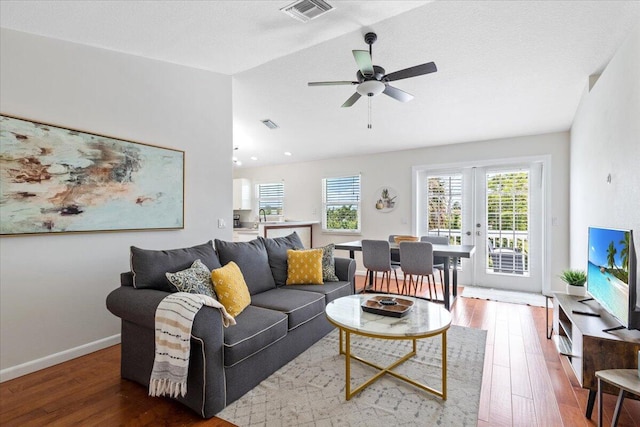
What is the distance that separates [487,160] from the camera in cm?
495

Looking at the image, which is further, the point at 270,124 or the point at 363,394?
the point at 270,124

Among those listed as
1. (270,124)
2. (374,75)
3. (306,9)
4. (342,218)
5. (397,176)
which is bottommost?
(342,218)

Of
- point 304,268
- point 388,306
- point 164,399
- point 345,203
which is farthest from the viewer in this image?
point 345,203

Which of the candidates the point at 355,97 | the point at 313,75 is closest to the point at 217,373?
the point at 355,97

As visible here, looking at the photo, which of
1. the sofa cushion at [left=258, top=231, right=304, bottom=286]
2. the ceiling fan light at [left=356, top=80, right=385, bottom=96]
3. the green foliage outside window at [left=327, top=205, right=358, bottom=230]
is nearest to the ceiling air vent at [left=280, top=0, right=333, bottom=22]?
the ceiling fan light at [left=356, top=80, right=385, bottom=96]

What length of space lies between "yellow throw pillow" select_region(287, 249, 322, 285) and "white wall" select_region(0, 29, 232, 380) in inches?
46.4

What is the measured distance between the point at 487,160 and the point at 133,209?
4969 mm

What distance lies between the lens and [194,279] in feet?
7.25

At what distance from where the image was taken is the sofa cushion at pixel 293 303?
246 cm

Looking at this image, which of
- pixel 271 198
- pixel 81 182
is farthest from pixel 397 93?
pixel 271 198

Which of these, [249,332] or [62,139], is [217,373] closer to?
[249,332]

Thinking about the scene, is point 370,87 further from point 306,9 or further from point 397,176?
point 397,176

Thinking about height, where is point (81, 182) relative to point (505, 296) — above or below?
above

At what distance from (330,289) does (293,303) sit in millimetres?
583
